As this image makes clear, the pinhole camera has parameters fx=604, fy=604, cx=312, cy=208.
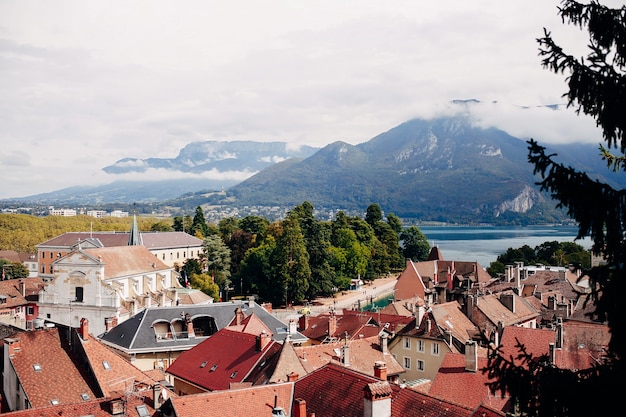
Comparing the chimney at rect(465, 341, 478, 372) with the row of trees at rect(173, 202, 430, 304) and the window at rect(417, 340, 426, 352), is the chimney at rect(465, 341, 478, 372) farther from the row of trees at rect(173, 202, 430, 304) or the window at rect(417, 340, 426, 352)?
the row of trees at rect(173, 202, 430, 304)

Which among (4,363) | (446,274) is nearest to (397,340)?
(4,363)

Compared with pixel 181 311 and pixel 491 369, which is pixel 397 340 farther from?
pixel 491 369

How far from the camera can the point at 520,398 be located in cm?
879

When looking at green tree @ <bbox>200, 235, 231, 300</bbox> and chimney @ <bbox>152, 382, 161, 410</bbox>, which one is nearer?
chimney @ <bbox>152, 382, 161, 410</bbox>

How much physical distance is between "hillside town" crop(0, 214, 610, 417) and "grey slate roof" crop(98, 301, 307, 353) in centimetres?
10

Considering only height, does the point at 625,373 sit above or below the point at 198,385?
above

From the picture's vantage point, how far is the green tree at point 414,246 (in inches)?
4486

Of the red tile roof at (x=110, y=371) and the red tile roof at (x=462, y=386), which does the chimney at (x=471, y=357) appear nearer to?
the red tile roof at (x=462, y=386)

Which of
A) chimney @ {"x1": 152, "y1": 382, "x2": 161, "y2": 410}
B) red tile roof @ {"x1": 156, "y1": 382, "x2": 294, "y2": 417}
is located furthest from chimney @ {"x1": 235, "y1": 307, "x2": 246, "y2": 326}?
red tile roof @ {"x1": 156, "y1": 382, "x2": 294, "y2": 417}

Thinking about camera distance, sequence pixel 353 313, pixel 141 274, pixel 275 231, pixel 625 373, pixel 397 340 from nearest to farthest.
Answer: pixel 625 373 → pixel 397 340 → pixel 353 313 → pixel 141 274 → pixel 275 231

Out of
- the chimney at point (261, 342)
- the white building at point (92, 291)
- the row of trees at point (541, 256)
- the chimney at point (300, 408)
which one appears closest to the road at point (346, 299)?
the row of trees at point (541, 256)

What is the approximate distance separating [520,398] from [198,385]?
23400mm

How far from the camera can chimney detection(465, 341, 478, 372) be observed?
84.9ft

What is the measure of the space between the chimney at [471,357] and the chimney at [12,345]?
19042 millimetres
